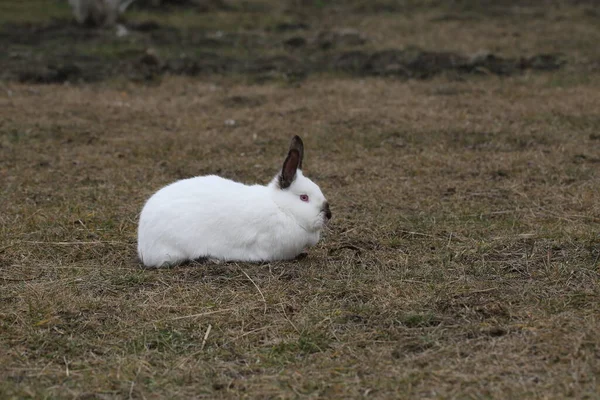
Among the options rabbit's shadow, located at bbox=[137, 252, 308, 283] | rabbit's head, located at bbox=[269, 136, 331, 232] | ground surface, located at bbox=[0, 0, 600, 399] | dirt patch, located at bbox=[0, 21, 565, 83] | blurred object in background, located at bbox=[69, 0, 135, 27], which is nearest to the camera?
ground surface, located at bbox=[0, 0, 600, 399]

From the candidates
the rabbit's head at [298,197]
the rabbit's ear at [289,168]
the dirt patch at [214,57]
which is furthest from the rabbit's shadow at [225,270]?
the dirt patch at [214,57]

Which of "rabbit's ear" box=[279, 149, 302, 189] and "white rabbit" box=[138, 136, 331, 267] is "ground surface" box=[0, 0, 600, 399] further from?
"rabbit's ear" box=[279, 149, 302, 189]

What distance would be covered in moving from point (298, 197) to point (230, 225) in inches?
16.0

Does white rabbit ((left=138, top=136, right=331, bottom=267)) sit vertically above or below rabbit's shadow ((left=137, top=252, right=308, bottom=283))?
above

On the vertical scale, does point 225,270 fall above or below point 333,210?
above

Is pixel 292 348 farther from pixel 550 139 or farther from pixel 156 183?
pixel 550 139

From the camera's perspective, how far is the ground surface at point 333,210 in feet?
12.3

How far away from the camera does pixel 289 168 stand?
492 cm

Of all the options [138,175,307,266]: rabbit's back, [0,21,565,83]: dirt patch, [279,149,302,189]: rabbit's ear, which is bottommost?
[0,21,565,83]: dirt patch

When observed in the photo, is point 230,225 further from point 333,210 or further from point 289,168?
point 333,210

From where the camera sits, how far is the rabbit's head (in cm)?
487

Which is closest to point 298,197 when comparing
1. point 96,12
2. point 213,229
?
point 213,229

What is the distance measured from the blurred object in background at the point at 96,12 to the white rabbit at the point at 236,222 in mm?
10192

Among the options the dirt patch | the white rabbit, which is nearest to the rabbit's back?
the white rabbit
